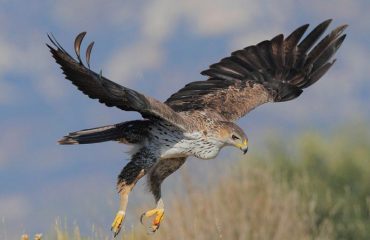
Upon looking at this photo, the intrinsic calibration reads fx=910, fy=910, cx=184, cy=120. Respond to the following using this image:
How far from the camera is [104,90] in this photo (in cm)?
796

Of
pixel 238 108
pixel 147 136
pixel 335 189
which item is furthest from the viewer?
pixel 335 189

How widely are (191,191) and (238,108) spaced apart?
17.2 feet

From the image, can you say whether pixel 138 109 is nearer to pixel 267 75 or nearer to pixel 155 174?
pixel 155 174

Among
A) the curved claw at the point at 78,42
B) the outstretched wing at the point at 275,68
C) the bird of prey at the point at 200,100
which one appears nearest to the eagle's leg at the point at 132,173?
the bird of prey at the point at 200,100

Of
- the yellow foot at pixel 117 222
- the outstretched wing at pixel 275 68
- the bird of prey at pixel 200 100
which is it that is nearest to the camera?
the bird of prey at pixel 200 100

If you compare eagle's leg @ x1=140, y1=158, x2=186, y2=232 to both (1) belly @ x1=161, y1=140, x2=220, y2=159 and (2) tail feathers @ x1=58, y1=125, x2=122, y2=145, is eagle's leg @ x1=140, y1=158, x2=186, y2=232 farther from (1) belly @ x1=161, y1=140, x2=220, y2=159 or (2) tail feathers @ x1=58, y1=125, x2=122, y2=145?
(2) tail feathers @ x1=58, y1=125, x2=122, y2=145

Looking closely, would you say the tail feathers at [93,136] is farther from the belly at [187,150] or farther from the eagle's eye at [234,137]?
the eagle's eye at [234,137]

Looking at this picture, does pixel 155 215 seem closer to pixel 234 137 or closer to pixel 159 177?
pixel 159 177

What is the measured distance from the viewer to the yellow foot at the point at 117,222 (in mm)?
8523

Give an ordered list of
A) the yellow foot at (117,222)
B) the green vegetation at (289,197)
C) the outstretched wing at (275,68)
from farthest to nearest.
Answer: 1. the green vegetation at (289,197)
2. the outstretched wing at (275,68)
3. the yellow foot at (117,222)

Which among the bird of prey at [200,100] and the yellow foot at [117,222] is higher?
the bird of prey at [200,100]

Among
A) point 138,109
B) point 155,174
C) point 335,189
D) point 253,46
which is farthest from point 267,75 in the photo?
point 335,189

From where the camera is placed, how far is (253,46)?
38.5ft

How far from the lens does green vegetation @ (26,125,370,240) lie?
15.4m
